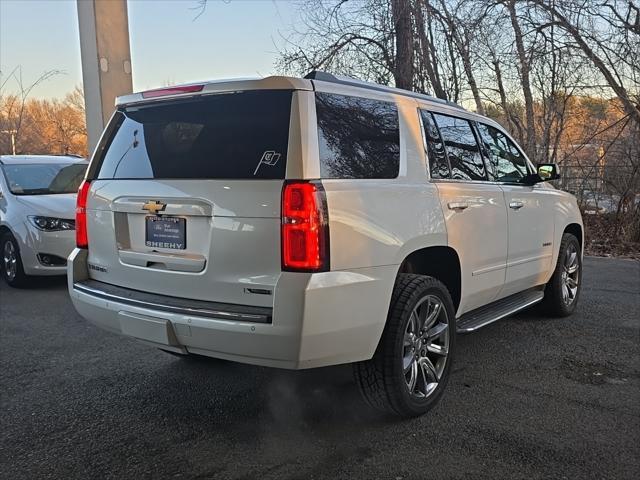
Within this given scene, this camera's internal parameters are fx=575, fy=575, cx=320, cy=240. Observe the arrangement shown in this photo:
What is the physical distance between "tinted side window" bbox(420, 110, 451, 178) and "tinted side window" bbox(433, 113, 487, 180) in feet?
0.25

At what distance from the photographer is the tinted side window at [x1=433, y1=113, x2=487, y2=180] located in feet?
13.0

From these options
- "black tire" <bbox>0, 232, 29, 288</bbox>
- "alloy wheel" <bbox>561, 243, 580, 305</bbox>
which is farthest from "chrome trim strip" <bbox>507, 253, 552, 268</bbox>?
"black tire" <bbox>0, 232, 29, 288</bbox>

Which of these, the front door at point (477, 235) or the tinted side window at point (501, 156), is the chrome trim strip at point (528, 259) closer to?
the front door at point (477, 235)

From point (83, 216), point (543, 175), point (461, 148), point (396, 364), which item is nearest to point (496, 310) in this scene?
point (461, 148)

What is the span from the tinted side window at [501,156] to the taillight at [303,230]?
2212 mm

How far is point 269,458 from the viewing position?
2.94 m

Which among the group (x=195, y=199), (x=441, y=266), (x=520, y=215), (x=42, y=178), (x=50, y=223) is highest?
(x=42, y=178)

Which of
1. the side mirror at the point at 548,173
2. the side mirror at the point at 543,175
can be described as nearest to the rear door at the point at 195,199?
the side mirror at the point at 543,175

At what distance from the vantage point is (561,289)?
5.46 metres

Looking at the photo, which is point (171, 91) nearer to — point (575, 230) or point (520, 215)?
point (520, 215)

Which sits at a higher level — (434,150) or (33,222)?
(434,150)

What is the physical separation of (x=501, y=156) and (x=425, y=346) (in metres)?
2.03

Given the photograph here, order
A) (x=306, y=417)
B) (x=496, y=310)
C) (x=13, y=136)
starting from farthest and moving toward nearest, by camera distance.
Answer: (x=13, y=136)
(x=496, y=310)
(x=306, y=417)

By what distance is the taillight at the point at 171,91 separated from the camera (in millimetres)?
3176
